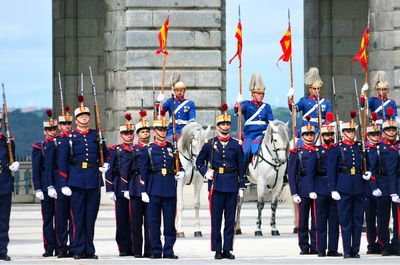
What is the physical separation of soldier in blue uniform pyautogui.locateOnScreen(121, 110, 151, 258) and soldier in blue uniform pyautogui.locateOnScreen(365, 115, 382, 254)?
142 inches

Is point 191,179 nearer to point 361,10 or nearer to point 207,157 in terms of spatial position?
point 207,157

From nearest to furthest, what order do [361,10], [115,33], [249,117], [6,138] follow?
[6,138]
[249,117]
[115,33]
[361,10]

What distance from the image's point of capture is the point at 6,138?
102 feet

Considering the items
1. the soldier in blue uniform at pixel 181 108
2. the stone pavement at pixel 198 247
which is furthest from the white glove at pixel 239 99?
the stone pavement at pixel 198 247

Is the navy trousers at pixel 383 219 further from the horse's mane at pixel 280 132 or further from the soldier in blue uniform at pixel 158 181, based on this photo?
the horse's mane at pixel 280 132

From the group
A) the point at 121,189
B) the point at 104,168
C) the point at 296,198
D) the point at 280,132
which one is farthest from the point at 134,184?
the point at 280,132

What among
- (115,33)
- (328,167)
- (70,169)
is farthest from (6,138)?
(115,33)

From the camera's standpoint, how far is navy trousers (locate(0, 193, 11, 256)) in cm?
3080

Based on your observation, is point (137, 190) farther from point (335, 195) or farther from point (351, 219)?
point (351, 219)

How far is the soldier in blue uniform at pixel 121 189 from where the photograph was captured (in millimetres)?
32156

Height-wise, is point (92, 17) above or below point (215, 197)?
above

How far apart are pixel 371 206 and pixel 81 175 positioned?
4901 mm

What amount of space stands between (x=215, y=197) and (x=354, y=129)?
2458mm

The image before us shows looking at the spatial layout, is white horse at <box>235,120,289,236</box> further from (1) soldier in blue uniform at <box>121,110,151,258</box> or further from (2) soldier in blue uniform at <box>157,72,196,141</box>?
(1) soldier in blue uniform at <box>121,110,151,258</box>
